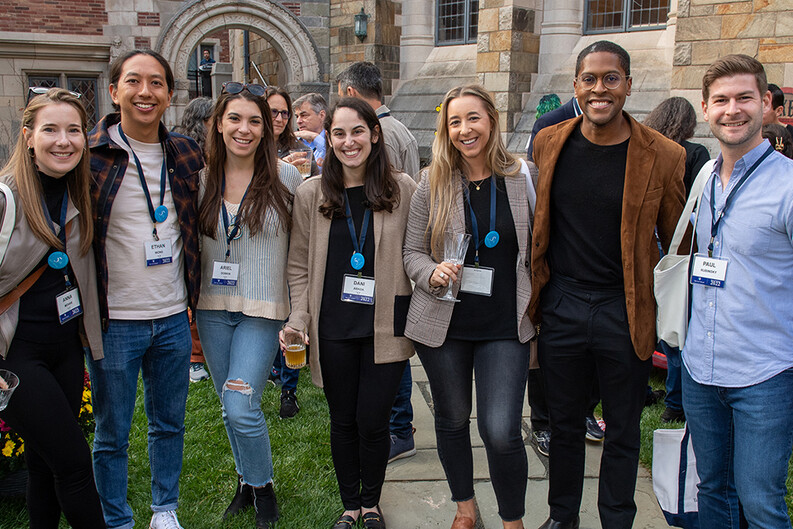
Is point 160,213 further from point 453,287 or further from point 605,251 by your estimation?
point 605,251

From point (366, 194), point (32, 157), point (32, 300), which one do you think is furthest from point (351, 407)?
point (32, 157)

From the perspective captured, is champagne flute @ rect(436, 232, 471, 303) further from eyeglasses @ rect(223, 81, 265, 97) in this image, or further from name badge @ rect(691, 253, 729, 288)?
eyeglasses @ rect(223, 81, 265, 97)

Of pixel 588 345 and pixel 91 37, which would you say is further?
pixel 91 37

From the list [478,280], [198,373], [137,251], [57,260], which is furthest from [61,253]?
[198,373]

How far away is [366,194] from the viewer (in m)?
2.89

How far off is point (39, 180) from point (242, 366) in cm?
110

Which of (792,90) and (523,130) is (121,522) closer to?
(792,90)

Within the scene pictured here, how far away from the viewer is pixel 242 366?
2.89 metres

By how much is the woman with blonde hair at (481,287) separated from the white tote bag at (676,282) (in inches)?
20.5

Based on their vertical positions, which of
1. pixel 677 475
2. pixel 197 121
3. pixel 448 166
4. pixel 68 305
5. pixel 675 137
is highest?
pixel 197 121

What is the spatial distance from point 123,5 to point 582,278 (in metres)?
12.5

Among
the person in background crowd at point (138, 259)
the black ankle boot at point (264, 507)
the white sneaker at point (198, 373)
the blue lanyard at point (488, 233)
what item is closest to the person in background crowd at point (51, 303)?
the person in background crowd at point (138, 259)

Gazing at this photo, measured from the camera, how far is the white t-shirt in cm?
271

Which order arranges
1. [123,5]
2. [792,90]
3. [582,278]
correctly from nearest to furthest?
[582,278]
[792,90]
[123,5]
